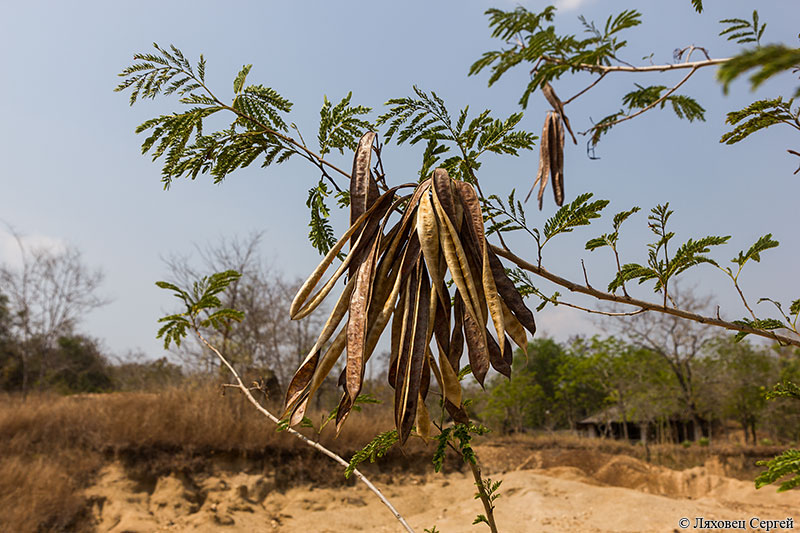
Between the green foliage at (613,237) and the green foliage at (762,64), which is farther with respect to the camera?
the green foliage at (613,237)

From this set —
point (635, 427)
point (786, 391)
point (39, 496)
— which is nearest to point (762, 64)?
point (786, 391)

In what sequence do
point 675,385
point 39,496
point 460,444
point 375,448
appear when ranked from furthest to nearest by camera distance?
1. point 675,385
2. point 39,496
3. point 375,448
4. point 460,444

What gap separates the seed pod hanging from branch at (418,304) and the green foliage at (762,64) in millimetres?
417

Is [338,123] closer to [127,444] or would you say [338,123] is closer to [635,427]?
[127,444]

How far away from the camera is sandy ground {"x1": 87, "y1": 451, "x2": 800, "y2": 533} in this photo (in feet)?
20.2

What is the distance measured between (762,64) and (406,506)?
844cm

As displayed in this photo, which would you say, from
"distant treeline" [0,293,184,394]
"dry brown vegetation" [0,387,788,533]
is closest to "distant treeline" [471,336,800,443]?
"dry brown vegetation" [0,387,788,533]

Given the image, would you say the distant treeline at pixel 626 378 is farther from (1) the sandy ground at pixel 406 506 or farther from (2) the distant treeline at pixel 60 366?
(1) the sandy ground at pixel 406 506

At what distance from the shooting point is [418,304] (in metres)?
0.81

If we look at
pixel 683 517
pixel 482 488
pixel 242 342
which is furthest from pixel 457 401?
pixel 242 342

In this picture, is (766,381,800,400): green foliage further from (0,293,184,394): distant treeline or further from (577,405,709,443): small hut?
(577,405,709,443): small hut

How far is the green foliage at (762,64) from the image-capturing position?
41 cm

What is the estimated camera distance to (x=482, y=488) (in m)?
1.12

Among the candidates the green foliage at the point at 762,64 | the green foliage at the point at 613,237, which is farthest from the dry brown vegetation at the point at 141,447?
the green foliage at the point at 762,64
